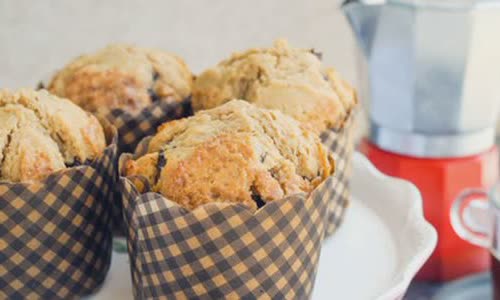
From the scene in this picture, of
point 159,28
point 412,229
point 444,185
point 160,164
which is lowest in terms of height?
point 444,185

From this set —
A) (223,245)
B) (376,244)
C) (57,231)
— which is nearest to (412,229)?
(376,244)

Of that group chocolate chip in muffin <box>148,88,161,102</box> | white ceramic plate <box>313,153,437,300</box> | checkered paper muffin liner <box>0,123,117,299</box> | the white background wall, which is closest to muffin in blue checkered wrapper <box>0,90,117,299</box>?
checkered paper muffin liner <box>0,123,117,299</box>

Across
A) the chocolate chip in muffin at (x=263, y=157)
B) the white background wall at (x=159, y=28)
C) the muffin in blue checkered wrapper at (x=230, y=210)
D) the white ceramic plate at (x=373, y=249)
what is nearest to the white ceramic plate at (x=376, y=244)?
the white ceramic plate at (x=373, y=249)

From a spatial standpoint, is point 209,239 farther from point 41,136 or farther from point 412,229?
point 412,229

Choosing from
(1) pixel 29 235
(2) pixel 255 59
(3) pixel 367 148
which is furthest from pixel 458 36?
(1) pixel 29 235

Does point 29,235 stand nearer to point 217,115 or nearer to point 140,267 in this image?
point 140,267

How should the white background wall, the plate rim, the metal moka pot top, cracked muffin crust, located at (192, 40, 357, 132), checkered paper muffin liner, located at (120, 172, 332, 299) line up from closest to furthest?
checkered paper muffin liner, located at (120, 172, 332, 299) → the plate rim → cracked muffin crust, located at (192, 40, 357, 132) → the metal moka pot top → the white background wall

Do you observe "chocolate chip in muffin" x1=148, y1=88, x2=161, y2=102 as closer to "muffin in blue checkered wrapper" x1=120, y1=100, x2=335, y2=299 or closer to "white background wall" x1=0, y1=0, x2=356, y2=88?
"muffin in blue checkered wrapper" x1=120, y1=100, x2=335, y2=299
